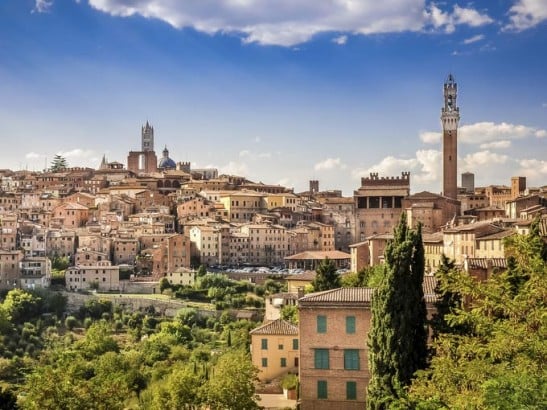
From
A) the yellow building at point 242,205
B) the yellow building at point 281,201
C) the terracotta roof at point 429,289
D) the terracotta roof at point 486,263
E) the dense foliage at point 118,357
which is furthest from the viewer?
the yellow building at point 281,201

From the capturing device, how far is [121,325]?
1965 inches

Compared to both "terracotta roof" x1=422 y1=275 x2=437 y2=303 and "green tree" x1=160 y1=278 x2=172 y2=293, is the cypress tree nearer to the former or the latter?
"terracotta roof" x1=422 y1=275 x2=437 y2=303

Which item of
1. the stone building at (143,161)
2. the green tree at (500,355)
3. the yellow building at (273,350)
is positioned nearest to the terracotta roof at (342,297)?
the green tree at (500,355)

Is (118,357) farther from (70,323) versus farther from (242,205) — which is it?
(242,205)

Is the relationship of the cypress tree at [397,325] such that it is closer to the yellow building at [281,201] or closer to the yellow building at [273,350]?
the yellow building at [273,350]

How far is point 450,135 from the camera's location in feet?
200

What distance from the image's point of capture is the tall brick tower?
200 feet

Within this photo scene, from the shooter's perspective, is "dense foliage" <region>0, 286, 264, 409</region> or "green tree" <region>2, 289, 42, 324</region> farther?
"green tree" <region>2, 289, 42, 324</region>

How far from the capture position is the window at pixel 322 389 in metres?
21.0

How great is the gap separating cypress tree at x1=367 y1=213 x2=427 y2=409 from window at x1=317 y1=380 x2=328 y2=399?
2.95 meters

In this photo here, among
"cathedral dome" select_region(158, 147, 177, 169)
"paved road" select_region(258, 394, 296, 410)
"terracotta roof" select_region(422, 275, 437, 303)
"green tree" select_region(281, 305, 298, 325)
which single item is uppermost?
"cathedral dome" select_region(158, 147, 177, 169)

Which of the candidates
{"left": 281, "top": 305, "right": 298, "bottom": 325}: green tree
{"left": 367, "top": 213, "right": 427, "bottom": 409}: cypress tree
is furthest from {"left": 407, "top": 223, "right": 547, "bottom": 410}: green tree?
{"left": 281, "top": 305, "right": 298, "bottom": 325}: green tree

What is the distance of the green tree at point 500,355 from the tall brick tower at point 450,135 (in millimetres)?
45711

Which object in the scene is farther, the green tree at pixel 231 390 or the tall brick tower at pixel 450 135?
the tall brick tower at pixel 450 135
